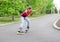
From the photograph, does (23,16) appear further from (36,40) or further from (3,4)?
(3,4)

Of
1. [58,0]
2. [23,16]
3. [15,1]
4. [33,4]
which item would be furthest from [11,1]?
[58,0]

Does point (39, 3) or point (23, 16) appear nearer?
point (23, 16)

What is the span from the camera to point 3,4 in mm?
30531

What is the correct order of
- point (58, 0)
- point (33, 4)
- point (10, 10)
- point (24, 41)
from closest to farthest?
point (24, 41) < point (10, 10) < point (33, 4) < point (58, 0)

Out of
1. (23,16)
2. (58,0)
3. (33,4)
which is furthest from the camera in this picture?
(58,0)

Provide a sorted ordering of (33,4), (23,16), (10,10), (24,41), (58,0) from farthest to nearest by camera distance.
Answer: (58,0) → (33,4) → (10,10) → (23,16) → (24,41)

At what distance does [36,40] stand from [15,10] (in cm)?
1920

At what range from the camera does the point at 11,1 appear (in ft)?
99.7

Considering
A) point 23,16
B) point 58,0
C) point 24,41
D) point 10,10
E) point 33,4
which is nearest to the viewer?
point 24,41

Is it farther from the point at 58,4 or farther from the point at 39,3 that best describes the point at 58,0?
the point at 39,3

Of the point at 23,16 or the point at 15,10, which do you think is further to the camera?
the point at 15,10

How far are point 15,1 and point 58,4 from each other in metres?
52.9

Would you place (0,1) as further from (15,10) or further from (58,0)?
(58,0)

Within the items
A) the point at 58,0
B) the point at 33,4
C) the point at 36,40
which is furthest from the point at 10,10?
the point at 58,0
